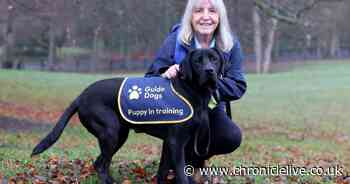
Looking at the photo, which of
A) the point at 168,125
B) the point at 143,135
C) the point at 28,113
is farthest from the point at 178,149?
the point at 28,113

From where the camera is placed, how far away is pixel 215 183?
6.59m

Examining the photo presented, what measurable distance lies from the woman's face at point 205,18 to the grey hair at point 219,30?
0.04 m

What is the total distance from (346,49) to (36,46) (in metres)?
40.3

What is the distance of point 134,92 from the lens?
5805mm

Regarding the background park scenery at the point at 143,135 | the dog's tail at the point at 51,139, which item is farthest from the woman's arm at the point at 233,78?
the dog's tail at the point at 51,139

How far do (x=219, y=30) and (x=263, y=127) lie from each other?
13.5m

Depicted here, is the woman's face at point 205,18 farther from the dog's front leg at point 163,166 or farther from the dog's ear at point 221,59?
the dog's front leg at point 163,166

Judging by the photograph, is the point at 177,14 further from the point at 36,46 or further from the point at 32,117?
the point at 36,46

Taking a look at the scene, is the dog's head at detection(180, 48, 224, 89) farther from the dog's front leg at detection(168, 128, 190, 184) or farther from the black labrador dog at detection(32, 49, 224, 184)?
the dog's front leg at detection(168, 128, 190, 184)

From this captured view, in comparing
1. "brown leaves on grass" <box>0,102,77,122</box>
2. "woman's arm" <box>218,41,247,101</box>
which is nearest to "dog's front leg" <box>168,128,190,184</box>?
"woman's arm" <box>218,41,247,101</box>

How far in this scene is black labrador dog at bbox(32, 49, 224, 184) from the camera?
18.4 ft

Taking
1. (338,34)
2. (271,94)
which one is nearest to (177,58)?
(271,94)

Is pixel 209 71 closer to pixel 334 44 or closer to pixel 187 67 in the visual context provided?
pixel 187 67

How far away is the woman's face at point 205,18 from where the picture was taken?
6.14 metres
